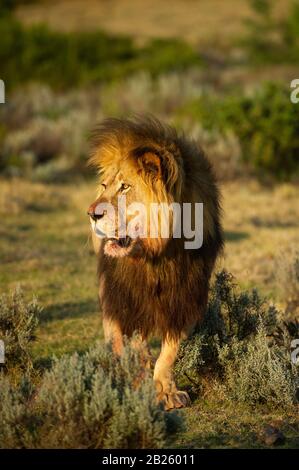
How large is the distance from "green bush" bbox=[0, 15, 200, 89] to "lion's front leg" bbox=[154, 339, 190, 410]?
18.9m

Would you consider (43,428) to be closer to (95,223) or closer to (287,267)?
(95,223)

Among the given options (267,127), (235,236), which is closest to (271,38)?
(267,127)

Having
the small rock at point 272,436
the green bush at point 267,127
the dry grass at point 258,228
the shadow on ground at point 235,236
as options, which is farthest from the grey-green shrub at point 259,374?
the green bush at point 267,127

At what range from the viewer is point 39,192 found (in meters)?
13.5

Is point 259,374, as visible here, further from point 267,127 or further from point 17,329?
point 267,127

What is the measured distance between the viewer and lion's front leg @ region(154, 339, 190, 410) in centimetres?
544

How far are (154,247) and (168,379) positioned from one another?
36.0 inches

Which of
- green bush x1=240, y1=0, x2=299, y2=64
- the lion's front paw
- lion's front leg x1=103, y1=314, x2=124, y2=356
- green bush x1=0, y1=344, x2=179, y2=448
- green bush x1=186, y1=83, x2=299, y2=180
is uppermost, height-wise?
green bush x1=240, y1=0, x2=299, y2=64

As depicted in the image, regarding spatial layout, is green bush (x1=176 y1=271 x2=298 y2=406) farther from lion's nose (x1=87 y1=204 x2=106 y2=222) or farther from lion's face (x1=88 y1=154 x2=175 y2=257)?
lion's nose (x1=87 y1=204 x2=106 y2=222)

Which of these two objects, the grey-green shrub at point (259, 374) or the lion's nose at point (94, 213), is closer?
the lion's nose at point (94, 213)

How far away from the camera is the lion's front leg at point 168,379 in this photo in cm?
544

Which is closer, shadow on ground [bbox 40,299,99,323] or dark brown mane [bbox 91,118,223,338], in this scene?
dark brown mane [bbox 91,118,223,338]

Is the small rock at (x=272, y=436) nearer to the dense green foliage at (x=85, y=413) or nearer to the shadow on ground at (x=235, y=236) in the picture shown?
the dense green foliage at (x=85, y=413)

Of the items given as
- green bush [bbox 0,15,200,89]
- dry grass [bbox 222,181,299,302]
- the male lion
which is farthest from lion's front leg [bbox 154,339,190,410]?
green bush [bbox 0,15,200,89]
